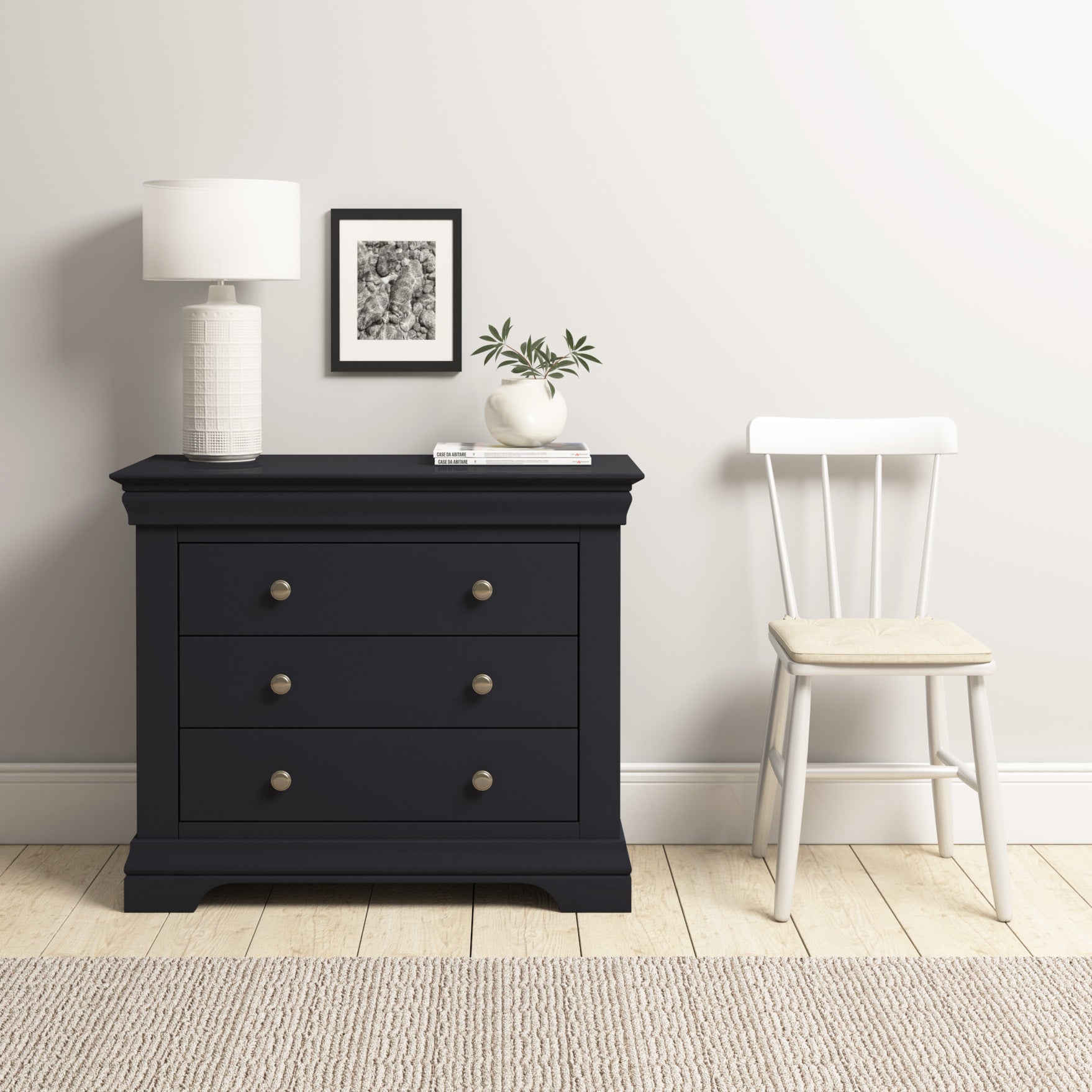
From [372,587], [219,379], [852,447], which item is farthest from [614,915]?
[219,379]

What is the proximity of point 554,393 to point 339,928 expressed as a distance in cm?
114

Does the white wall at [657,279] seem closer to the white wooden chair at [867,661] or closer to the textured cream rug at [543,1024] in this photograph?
the white wooden chair at [867,661]

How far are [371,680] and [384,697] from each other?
4 cm

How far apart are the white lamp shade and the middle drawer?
0.72 metres

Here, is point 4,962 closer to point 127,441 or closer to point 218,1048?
point 218,1048

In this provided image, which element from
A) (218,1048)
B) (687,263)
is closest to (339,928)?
(218,1048)

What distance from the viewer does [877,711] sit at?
8.89 feet

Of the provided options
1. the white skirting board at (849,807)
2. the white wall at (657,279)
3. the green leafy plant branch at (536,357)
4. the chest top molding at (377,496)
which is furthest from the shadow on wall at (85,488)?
the white skirting board at (849,807)

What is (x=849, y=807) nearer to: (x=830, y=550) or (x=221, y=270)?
(x=830, y=550)

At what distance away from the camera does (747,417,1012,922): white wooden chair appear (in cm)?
222

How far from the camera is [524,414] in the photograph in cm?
Answer: 238

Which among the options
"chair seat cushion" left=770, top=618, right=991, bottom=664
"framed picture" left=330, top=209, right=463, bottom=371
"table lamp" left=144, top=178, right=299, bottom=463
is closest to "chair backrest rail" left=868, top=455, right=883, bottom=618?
"chair seat cushion" left=770, top=618, right=991, bottom=664

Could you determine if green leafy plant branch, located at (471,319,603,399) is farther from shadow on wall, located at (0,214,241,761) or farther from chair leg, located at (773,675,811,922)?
chair leg, located at (773,675,811,922)

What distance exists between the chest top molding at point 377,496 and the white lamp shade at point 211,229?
387 mm
